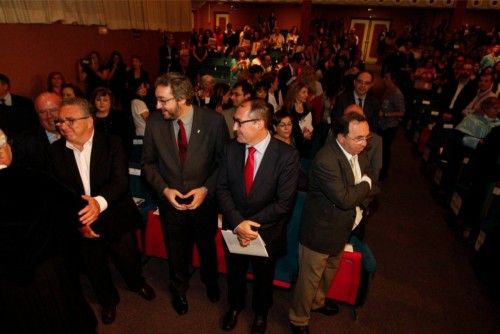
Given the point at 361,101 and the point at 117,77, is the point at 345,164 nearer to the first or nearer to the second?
the point at 361,101

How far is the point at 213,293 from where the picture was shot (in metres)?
3.00

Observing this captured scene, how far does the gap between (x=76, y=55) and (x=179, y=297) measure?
6268mm

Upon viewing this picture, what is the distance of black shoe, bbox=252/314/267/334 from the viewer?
2684 mm

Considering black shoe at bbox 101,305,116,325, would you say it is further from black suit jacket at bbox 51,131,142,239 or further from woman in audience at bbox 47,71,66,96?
woman in audience at bbox 47,71,66,96

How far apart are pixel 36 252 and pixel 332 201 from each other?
1763 mm

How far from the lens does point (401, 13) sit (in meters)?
18.0

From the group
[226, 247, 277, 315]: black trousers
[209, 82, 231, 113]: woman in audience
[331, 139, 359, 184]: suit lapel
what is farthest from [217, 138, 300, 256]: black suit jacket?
[209, 82, 231, 113]: woman in audience

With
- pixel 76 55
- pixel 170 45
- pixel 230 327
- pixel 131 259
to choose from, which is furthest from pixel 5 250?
pixel 170 45

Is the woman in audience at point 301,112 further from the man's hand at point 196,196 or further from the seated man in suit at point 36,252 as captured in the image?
the seated man in suit at point 36,252

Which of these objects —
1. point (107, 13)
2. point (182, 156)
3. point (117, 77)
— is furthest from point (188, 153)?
point (107, 13)

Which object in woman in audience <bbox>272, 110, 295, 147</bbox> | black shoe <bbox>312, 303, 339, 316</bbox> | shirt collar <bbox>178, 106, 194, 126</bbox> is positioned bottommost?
black shoe <bbox>312, 303, 339, 316</bbox>

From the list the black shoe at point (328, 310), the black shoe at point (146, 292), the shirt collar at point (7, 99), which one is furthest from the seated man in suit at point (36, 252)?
the shirt collar at point (7, 99)

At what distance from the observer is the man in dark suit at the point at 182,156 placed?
236 cm

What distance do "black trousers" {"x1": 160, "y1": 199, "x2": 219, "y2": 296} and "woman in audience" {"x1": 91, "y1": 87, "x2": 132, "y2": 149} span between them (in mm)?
1434
